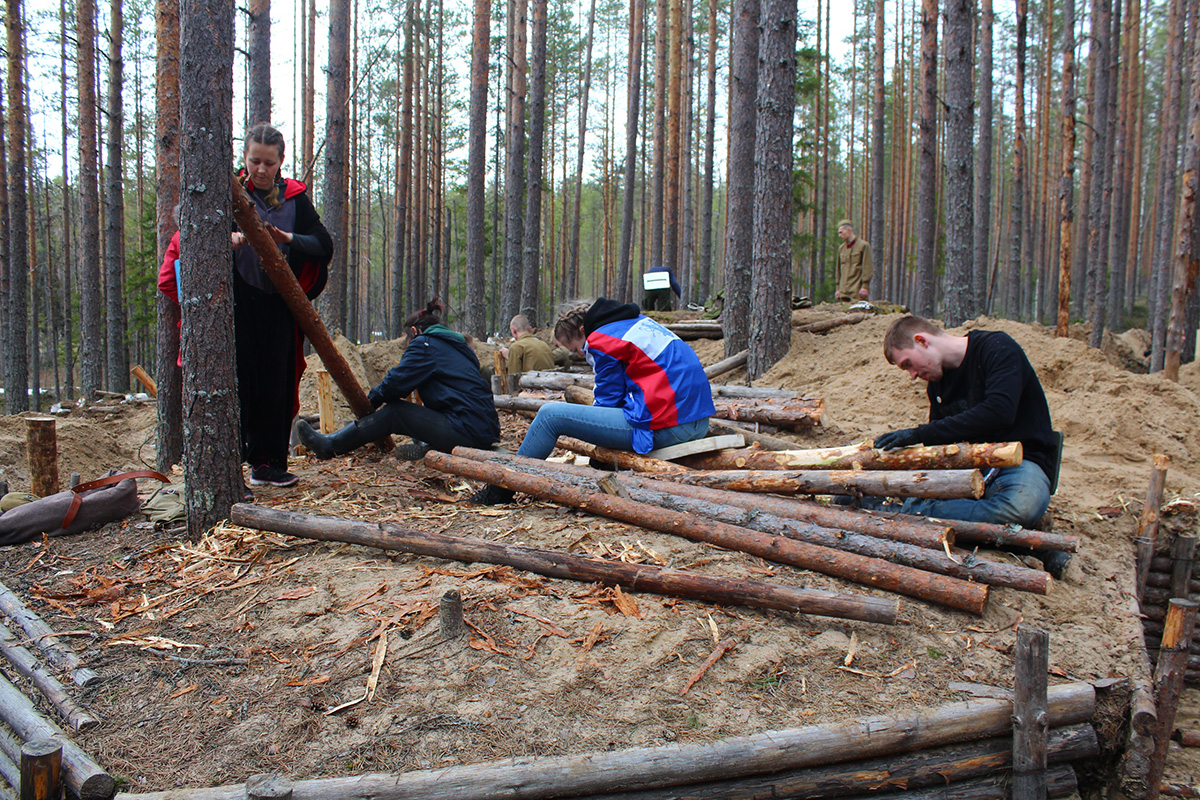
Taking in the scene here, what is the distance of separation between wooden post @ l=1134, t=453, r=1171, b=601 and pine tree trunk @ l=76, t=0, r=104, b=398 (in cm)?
1517

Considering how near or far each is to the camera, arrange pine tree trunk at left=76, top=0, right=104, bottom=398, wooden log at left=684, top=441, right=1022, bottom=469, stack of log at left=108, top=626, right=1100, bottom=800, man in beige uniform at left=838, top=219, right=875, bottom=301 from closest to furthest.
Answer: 1. stack of log at left=108, top=626, right=1100, bottom=800
2. wooden log at left=684, top=441, right=1022, bottom=469
3. pine tree trunk at left=76, top=0, right=104, bottom=398
4. man in beige uniform at left=838, top=219, right=875, bottom=301

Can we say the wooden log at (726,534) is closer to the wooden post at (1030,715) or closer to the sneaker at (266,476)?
the wooden post at (1030,715)

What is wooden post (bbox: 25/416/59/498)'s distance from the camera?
4.98 meters

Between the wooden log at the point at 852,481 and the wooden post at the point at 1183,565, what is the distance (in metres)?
2.25

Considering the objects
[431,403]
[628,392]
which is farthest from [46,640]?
[628,392]

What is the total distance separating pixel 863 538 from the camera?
3689mm

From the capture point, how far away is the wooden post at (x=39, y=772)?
210cm

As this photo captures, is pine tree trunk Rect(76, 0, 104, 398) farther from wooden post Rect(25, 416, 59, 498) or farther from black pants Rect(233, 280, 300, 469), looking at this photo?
black pants Rect(233, 280, 300, 469)

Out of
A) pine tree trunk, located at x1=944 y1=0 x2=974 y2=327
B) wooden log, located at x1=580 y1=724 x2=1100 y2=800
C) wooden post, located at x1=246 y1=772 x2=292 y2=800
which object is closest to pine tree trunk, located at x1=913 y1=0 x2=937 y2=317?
pine tree trunk, located at x1=944 y1=0 x2=974 y2=327

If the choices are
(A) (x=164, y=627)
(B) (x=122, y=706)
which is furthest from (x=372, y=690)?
(A) (x=164, y=627)

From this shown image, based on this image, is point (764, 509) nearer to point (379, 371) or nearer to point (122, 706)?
point (122, 706)

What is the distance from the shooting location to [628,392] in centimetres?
494

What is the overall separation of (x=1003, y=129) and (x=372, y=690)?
4387 cm

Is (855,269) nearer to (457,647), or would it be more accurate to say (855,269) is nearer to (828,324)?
(828,324)
